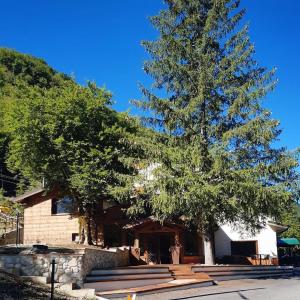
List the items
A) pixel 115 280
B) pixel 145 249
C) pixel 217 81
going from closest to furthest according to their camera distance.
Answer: pixel 115 280
pixel 217 81
pixel 145 249

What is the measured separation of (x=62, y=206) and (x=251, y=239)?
13172mm

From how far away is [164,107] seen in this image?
2336 cm

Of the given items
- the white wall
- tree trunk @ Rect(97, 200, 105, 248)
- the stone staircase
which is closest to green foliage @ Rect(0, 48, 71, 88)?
tree trunk @ Rect(97, 200, 105, 248)

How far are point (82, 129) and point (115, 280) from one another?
32.1 ft

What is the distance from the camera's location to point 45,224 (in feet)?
98.7

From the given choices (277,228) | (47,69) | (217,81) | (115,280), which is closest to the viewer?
(115,280)

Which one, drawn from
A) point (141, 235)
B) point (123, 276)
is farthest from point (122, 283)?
point (141, 235)

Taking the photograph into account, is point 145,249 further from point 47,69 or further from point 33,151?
point 47,69

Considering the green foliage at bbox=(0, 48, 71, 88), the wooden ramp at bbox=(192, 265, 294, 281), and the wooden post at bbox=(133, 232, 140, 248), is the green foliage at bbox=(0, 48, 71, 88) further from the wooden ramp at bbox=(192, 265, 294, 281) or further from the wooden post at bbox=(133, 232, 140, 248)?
the wooden ramp at bbox=(192, 265, 294, 281)

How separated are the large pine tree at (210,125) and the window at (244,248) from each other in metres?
8.62

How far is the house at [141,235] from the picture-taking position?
26.8 metres

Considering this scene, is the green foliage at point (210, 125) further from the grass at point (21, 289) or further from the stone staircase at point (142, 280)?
the grass at point (21, 289)

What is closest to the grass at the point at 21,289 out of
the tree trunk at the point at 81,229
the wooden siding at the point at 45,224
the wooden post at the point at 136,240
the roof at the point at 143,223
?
the roof at the point at 143,223

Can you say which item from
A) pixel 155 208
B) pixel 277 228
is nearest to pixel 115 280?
pixel 155 208
